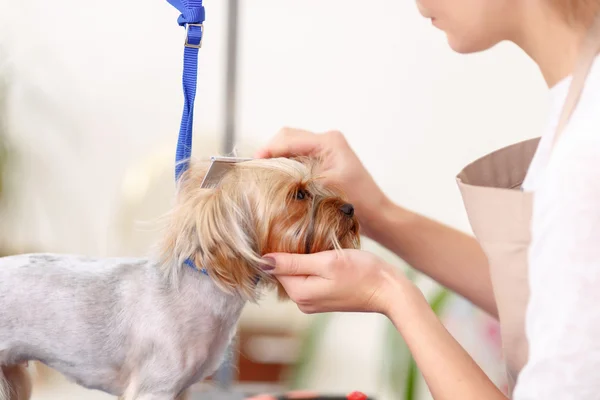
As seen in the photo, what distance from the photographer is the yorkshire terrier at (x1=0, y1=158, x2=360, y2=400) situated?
91cm

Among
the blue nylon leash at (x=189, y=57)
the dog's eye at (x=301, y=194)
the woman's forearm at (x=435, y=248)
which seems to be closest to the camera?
the blue nylon leash at (x=189, y=57)

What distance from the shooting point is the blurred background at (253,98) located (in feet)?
7.82

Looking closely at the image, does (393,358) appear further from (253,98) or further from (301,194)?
(301,194)

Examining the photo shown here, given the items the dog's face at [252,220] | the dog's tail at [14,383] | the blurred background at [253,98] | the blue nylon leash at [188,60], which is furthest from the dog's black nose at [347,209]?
the blurred background at [253,98]

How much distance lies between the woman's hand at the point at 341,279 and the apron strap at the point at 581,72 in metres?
0.29

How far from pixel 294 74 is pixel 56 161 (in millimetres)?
888

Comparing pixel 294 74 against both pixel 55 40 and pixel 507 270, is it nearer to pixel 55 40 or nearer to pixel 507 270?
pixel 55 40

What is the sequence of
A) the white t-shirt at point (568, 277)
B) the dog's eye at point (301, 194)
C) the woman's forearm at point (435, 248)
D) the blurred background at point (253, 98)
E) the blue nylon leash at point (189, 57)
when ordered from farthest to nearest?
the blurred background at point (253, 98) → the woman's forearm at point (435, 248) → the dog's eye at point (301, 194) → the blue nylon leash at point (189, 57) → the white t-shirt at point (568, 277)

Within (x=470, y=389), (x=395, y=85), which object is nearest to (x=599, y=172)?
(x=470, y=389)

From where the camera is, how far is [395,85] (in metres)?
2.44

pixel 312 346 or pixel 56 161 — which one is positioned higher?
pixel 56 161

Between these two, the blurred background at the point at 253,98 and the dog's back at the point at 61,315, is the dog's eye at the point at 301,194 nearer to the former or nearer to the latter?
the dog's back at the point at 61,315

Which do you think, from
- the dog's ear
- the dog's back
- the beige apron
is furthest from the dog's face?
the beige apron

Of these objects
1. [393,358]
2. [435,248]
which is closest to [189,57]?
[435,248]
